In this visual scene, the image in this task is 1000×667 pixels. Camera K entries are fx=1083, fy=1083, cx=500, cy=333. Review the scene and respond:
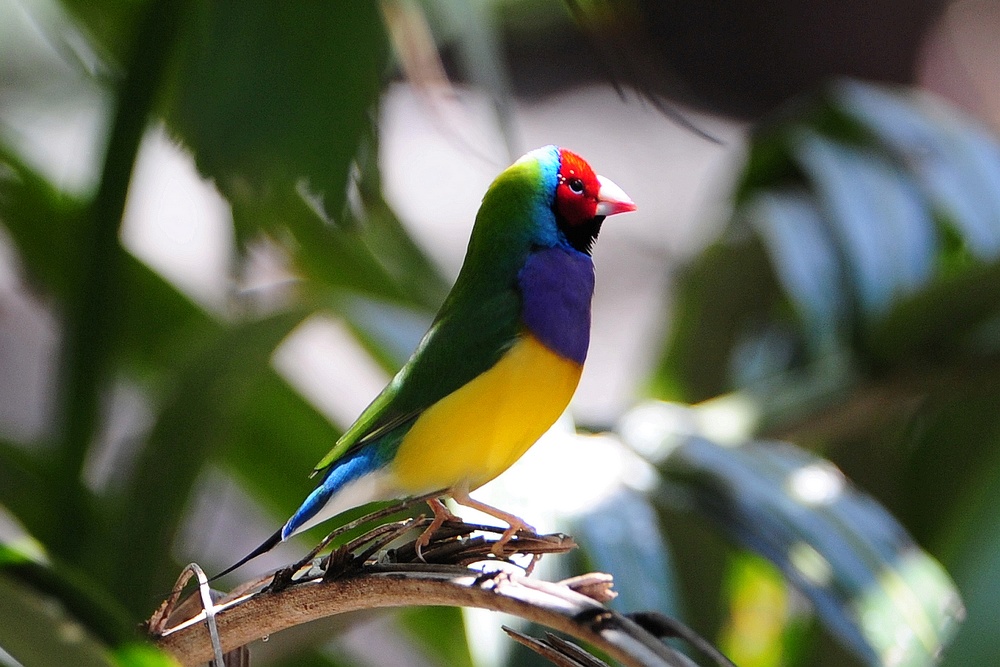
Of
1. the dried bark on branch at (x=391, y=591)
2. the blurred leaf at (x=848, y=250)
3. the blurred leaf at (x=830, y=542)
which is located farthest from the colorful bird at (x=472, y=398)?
the blurred leaf at (x=848, y=250)

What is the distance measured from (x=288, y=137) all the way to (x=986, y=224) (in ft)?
3.15

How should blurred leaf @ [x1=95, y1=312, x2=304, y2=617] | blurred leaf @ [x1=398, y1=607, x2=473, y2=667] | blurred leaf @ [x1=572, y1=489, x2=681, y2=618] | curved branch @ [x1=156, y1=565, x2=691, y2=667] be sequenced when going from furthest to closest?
blurred leaf @ [x1=398, y1=607, x2=473, y2=667], blurred leaf @ [x1=95, y1=312, x2=304, y2=617], blurred leaf @ [x1=572, y1=489, x2=681, y2=618], curved branch @ [x1=156, y1=565, x2=691, y2=667]

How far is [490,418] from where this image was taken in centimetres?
73

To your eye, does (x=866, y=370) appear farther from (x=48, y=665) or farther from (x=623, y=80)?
(x=623, y=80)

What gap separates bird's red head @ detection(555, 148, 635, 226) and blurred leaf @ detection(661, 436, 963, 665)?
0.40 metres

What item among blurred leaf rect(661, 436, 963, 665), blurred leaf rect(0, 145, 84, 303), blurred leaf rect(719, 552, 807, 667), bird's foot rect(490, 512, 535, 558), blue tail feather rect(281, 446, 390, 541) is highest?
blurred leaf rect(0, 145, 84, 303)

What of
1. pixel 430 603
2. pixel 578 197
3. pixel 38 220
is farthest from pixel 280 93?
pixel 38 220

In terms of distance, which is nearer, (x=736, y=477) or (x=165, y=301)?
(x=736, y=477)

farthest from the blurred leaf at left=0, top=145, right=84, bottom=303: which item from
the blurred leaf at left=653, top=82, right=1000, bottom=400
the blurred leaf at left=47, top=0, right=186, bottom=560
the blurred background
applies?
the blurred leaf at left=653, top=82, right=1000, bottom=400

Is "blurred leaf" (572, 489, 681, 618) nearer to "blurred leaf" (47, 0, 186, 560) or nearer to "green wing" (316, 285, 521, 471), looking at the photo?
"green wing" (316, 285, 521, 471)

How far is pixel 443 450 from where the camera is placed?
74 cm

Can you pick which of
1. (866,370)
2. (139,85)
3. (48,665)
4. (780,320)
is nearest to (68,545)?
(139,85)

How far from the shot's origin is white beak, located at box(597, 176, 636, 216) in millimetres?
804

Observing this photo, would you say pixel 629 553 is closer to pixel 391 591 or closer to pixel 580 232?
pixel 580 232
